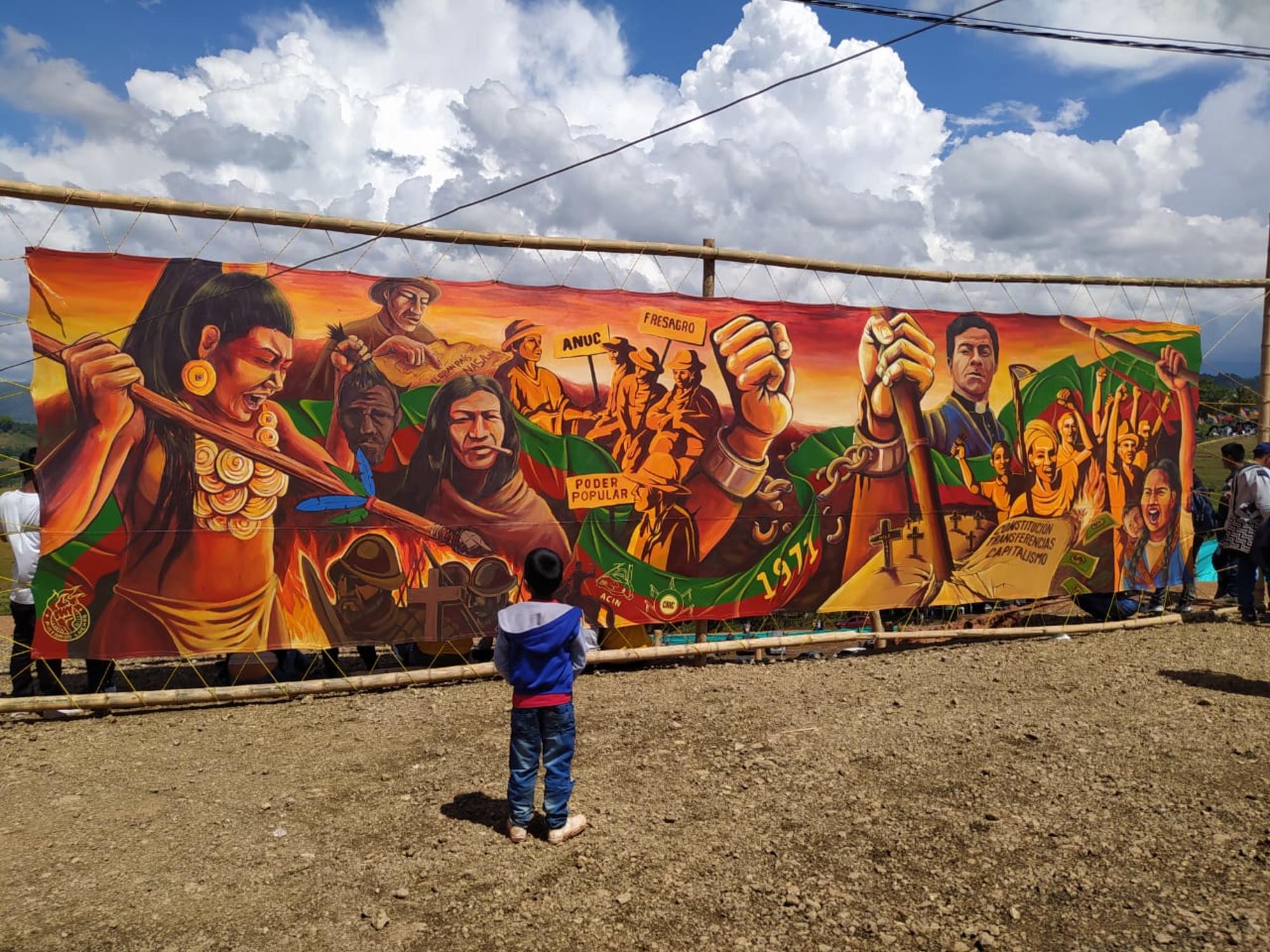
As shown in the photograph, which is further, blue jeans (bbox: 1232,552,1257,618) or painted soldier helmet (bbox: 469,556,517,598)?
blue jeans (bbox: 1232,552,1257,618)

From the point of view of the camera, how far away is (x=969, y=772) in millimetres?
4312

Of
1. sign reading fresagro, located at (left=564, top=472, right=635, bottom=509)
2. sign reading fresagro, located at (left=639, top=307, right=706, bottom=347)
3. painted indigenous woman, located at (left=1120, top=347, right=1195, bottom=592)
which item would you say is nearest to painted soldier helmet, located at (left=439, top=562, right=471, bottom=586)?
sign reading fresagro, located at (left=564, top=472, right=635, bottom=509)

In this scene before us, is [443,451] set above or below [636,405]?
below

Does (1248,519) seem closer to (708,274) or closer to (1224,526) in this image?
(1224,526)

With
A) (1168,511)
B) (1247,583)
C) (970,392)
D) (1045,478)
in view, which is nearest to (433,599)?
(970,392)

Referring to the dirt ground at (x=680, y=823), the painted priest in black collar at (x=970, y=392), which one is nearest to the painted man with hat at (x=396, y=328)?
the dirt ground at (x=680, y=823)

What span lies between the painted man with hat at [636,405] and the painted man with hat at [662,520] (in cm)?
10

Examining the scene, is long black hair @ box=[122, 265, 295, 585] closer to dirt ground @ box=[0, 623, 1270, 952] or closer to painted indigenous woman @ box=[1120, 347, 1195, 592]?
dirt ground @ box=[0, 623, 1270, 952]

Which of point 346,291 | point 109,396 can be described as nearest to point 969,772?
point 346,291

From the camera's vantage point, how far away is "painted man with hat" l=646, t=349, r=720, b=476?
20.3ft

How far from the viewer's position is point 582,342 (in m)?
6.02

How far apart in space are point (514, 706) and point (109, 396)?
3269 millimetres

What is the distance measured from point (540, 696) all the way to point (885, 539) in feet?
13.4

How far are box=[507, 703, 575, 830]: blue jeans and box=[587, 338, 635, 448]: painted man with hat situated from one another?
2702 millimetres
